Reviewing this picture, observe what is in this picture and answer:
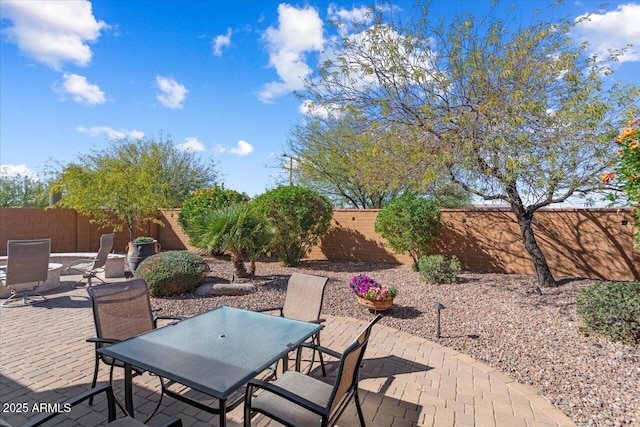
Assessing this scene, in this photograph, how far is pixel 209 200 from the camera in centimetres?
1145

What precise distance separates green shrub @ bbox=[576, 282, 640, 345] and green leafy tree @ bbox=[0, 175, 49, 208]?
19972 millimetres

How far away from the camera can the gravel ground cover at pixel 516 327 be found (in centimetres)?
303

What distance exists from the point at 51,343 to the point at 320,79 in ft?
20.5

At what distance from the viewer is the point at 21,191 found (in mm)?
16672

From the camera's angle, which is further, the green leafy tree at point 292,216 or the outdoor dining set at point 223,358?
the green leafy tree at point 292,216

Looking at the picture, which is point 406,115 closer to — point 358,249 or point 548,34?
point 548,34

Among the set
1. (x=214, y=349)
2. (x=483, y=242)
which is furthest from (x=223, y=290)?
(x=483, y=242)

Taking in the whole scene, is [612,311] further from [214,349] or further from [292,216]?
[292,216]

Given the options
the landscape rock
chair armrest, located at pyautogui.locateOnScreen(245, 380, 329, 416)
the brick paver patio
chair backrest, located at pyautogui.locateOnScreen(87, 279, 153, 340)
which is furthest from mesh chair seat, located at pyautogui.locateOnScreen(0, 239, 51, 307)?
chair armrest, located at pyautogui.locateOnScreen(245, 380, 329, 416)

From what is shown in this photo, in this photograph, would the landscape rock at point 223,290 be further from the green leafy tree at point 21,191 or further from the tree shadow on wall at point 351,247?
the green leafy tree at point 21,191

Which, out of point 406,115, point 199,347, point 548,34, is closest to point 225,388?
point 199,347

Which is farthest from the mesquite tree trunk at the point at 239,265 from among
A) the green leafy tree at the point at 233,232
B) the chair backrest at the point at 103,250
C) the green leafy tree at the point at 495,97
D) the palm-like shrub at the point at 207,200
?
the palm-like shrub at the point at 207,200

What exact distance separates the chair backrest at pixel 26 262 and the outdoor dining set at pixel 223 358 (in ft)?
13.0

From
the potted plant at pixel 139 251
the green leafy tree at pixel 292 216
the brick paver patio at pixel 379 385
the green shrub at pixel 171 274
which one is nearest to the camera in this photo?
the brick paver patio at pixel 379 385
